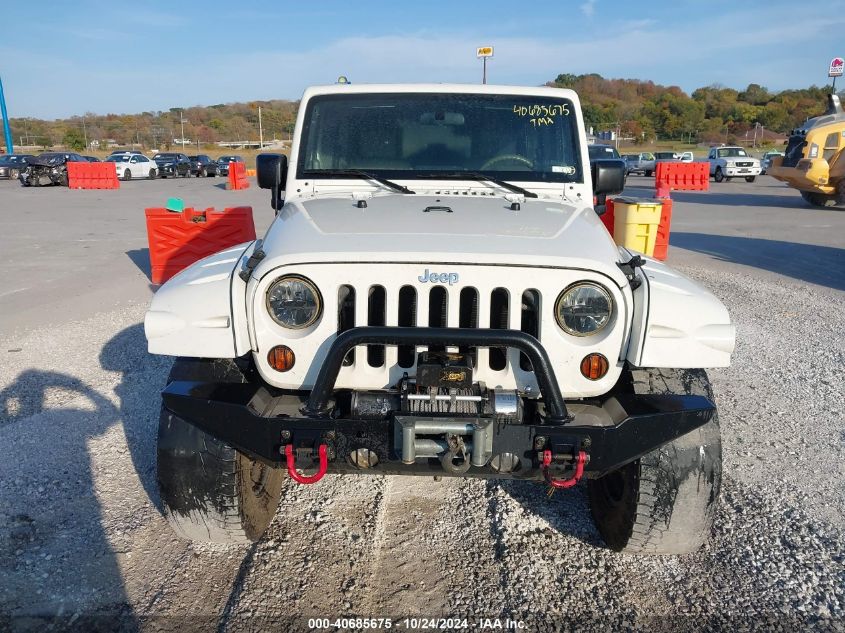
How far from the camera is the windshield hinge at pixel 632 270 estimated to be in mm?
2801

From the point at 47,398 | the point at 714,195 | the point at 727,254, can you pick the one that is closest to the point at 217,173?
the point at 714,195

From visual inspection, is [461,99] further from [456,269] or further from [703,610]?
[703,610]

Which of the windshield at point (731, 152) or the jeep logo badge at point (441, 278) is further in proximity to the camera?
the windshield at point (731, 152)

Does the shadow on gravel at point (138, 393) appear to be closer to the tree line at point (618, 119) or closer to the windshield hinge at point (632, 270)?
the windshield hinge at point (632, 270)

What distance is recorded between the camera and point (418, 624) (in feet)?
9.02

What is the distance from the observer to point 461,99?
4176 millimetres

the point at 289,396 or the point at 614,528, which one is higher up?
the point at 289,396

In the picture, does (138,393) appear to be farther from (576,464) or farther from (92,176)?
(92,176)

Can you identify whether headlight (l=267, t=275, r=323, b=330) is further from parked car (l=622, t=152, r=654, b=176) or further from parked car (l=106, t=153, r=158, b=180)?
parked car (l=622, t=152, r=654, b=176)

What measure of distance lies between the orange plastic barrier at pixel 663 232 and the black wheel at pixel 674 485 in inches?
302

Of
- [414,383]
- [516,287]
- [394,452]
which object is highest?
[516,287]

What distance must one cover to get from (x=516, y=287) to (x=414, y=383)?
537mm

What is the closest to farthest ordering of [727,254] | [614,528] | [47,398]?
1. [614,528]
2. [47,398]
3. [727,254]

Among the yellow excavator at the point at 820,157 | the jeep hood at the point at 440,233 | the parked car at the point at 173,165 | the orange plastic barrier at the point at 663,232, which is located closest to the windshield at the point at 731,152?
the yellow excavator at the point at 820,157
